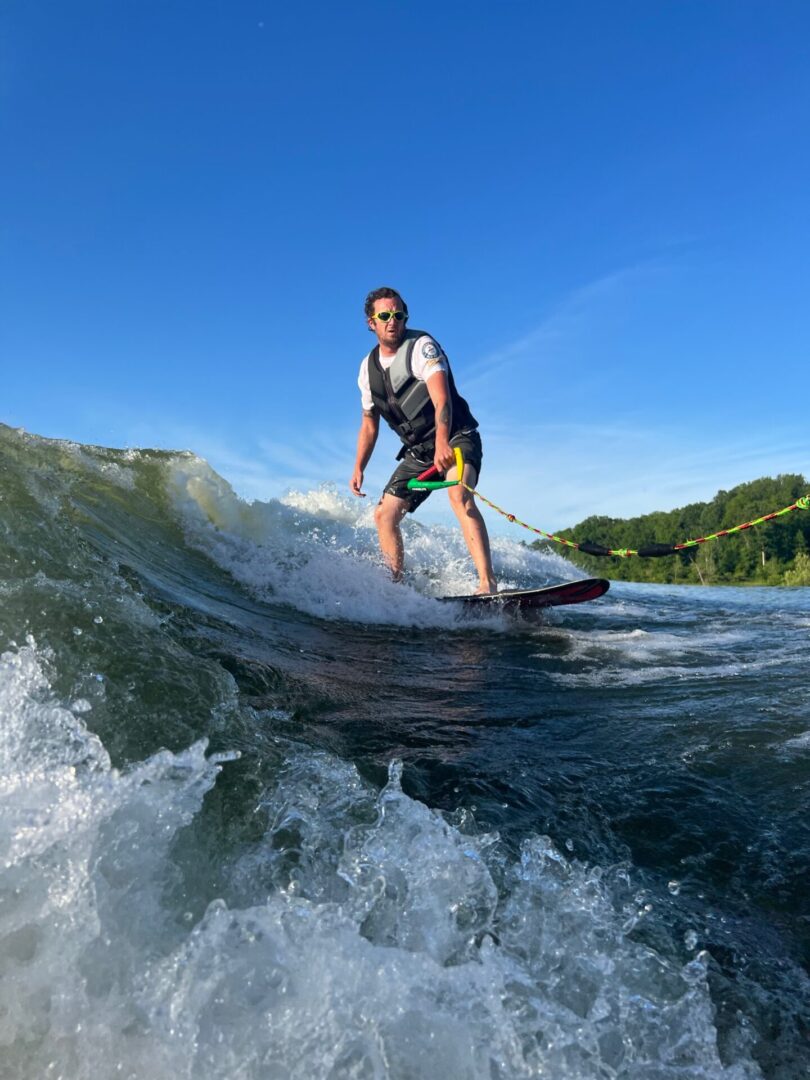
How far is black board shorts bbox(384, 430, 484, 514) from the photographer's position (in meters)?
6.78

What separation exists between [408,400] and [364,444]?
2.61 feet

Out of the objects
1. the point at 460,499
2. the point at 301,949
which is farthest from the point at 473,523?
the point at 301,949

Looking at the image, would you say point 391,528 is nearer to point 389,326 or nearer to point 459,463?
point 459,463

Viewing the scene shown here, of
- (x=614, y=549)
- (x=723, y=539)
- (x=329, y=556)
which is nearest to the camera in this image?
(x=614, y=549)

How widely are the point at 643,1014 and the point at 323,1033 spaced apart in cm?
66

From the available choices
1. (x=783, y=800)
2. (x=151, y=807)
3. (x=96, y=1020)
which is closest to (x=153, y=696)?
(x=151, y=807)

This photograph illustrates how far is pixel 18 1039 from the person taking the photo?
1.37 metres

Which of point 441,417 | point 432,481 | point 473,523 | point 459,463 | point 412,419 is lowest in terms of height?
point 473,523

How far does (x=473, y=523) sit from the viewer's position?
6.67m

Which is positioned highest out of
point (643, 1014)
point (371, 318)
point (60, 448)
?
point (371, 318)

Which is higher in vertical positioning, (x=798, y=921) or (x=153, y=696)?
(x=153, y=696)

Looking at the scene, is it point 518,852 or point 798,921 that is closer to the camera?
point 798,921

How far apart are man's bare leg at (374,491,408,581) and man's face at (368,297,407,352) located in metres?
1.44

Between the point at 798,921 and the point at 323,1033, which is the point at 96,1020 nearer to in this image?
the point at 323,1033
